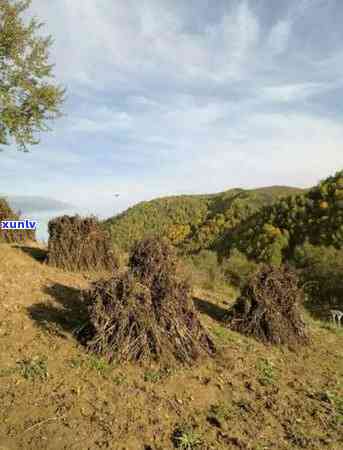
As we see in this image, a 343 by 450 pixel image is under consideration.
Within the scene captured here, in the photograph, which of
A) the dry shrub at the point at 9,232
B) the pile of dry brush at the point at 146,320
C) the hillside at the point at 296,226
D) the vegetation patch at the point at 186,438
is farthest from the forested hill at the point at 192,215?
the vegetation patch at the point at 186,438

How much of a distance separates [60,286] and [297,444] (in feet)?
16.4

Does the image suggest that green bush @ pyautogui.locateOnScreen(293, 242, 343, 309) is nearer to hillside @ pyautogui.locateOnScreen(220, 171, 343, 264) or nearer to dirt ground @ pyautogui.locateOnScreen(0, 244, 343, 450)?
hillside @ pyautogui.locateOnScreen(220, 171, 343, 264)

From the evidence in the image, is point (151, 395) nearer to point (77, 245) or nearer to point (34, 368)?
point (34, 368)

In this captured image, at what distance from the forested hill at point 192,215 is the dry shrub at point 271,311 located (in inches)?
1442

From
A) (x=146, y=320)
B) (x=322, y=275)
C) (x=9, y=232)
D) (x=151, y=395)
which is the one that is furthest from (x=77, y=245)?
(x=322, y=275)

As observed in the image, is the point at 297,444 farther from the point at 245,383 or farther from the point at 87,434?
the point at 87,434

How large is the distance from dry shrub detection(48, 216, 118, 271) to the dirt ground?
2.09 meters

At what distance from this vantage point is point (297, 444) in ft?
12.2

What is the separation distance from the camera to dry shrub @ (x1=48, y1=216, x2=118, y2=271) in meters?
8.48

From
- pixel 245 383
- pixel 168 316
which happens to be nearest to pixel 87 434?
pixel 168 316

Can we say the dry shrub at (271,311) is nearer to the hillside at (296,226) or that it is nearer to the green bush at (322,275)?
the green bush at (322,275)

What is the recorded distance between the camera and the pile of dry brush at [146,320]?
4918 mm

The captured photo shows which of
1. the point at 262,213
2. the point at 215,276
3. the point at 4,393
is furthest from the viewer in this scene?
the point at 262,213

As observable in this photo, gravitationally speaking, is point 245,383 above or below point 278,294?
below
